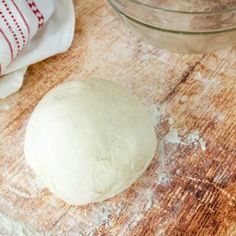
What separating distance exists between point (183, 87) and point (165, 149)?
6.6 inches

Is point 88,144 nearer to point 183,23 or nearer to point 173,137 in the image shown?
point 173,137

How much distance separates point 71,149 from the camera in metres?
0.81

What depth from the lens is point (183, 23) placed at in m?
1.00

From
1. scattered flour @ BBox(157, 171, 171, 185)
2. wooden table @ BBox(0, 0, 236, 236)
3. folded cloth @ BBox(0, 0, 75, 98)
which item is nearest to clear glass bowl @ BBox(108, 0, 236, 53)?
wooden table @ BBox(0, 0, 236, 236)

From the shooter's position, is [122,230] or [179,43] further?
[179,43]

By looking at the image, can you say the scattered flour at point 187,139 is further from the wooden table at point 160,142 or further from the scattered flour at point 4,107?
the scattered flour at point 4,107

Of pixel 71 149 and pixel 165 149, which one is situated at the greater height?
pixel 71 149

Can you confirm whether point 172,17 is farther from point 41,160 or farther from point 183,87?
point 41,160

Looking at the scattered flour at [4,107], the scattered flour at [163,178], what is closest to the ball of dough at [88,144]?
the scattered flour at [163,178]

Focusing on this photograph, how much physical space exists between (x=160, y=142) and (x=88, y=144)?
0.60 ft

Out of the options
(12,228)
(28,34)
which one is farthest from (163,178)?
(28,34)

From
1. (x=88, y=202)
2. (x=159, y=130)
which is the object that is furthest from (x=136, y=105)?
(x=88, y=202)

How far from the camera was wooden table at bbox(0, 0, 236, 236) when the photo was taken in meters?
0.84

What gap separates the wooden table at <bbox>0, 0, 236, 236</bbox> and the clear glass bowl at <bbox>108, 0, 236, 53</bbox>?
3 centimetres
